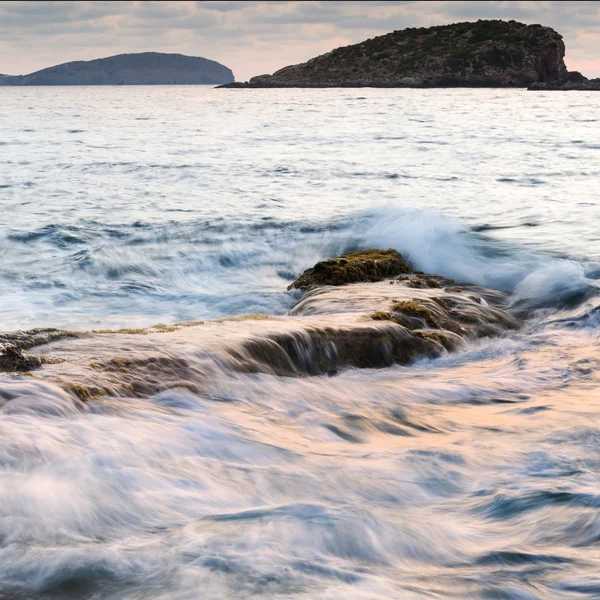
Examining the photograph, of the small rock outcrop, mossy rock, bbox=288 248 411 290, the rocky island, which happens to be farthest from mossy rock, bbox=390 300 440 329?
the rocky island

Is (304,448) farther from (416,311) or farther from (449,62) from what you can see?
(449,62)

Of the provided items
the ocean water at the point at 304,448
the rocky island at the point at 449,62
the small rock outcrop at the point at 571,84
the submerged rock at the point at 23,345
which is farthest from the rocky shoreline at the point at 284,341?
the rocky island at the point at 449,62

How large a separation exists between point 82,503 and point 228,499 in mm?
644

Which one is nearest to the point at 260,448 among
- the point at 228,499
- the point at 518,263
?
the point at 228,499

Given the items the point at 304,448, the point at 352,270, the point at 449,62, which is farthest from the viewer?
the point at 449,62

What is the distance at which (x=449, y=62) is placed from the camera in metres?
112

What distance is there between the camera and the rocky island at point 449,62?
10919cm

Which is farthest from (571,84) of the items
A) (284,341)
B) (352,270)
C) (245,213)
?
(284,341)

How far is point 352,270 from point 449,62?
11191 centimetres

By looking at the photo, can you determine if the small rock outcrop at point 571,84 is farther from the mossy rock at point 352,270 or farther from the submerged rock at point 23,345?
the submerged rock at point 23,345

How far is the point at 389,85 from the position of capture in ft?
346

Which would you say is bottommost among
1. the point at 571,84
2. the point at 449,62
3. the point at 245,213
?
the point at 245,213

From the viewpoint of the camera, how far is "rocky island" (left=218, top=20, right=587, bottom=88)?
358 ft

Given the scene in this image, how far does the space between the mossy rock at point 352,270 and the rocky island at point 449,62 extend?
331 ft
